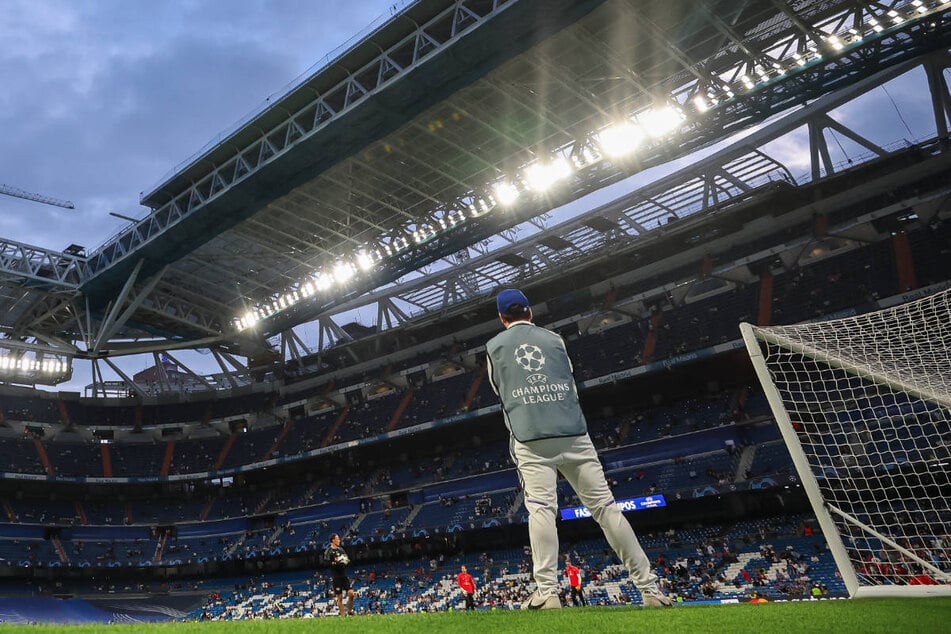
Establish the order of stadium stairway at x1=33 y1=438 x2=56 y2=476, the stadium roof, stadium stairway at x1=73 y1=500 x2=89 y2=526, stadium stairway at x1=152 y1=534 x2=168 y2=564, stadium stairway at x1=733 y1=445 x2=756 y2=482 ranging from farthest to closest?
1. stadium stairway at x1=73 y1=500 x2=89 y2=526
2. stadium stairway at x1=33 y1=438 x2=56 y2=476
3. stadium stairway at x1=152 y1=534 x2=168 y2=564
4. stadium stairway at x1=733 y1=445 x2=756 y2=482
5. the stadium roof

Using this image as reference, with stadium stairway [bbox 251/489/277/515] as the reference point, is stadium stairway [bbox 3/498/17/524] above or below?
above

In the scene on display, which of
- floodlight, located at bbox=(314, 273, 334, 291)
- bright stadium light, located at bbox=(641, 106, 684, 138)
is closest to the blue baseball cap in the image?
bright stadium light, located at bbox=(641, 106, 684, 138)

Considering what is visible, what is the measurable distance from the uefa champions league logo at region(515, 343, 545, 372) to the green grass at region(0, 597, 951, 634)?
5.48ft

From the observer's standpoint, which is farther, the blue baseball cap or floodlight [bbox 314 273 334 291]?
floodlight [bbox 314 273 334 291]

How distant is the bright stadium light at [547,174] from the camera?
2601 centimetres

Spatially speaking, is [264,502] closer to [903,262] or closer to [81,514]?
[81,514]

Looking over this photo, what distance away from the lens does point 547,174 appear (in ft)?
86.4

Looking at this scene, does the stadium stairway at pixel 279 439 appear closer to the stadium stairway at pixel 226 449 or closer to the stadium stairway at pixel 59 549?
the stadium stairway at pixel 226 449

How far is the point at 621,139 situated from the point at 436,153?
293 inches

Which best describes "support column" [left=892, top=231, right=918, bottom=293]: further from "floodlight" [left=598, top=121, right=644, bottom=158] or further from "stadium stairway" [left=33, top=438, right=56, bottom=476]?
"stadium stairway" [left=33, top=438, right=56, bottom=476]

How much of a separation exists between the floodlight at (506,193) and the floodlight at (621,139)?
429cm

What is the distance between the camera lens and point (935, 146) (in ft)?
99.5

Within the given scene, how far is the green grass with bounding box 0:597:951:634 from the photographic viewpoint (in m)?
3.09

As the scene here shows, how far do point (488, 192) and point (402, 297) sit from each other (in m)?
15.7
